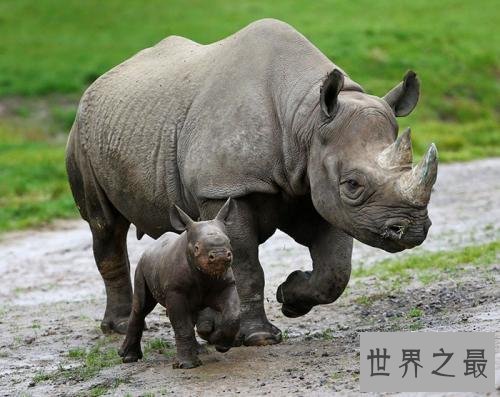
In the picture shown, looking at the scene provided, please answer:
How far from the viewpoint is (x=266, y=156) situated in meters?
8.23

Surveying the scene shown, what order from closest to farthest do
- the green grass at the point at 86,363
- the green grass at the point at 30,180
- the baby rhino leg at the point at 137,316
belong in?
the baby rhino leg at the point at 137,316
the green grass at the point at 86,363
the green grass at the point at 30,180

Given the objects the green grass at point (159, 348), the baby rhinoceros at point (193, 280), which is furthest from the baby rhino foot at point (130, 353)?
the baby rhinoceros at point (193, 280)

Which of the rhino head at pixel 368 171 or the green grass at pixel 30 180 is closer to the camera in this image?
the rhino head at pixel 368 171

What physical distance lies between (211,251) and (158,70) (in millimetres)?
2664

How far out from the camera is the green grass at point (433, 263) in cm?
1120

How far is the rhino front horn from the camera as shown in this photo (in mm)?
7102

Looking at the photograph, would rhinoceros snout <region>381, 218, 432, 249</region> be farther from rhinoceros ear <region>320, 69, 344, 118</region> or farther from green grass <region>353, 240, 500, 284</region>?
green grass <region>353, 240, 500, 284</region>

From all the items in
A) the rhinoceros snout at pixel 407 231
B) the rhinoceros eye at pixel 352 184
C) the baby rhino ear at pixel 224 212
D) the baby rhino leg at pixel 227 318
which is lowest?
the baby rhino leg at pixel 227 318

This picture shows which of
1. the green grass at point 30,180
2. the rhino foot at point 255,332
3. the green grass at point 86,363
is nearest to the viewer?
the green grass at point 86,363

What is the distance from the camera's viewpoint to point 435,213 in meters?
15.2

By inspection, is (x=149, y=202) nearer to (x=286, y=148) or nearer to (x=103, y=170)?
(x=103, y=170)

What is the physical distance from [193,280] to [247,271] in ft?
2.66

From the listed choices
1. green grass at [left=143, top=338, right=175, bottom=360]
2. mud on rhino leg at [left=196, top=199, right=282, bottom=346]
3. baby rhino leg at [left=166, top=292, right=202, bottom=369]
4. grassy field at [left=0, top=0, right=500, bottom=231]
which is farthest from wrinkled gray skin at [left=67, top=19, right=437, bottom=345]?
grassy field at [left=0, top=0, right=500, bottom=231]

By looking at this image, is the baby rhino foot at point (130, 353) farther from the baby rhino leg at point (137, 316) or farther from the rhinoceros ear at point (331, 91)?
the rhinoceros ear at point (331, 91)
